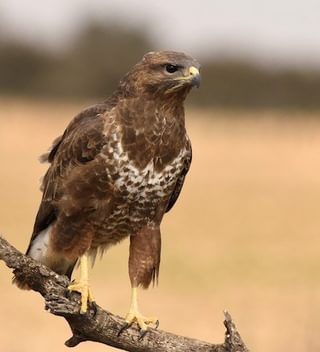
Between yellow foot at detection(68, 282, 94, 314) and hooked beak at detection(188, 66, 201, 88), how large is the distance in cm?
138

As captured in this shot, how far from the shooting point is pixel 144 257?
22.7 feet

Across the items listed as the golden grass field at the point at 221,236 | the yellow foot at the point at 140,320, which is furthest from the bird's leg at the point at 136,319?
the golden grass field at the point at 221,236

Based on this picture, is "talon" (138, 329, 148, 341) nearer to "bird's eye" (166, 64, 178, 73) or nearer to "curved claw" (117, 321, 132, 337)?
"curved claw" (117, 321, 132, 337)

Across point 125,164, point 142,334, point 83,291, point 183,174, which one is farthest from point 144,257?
point 142,334

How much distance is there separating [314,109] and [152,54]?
37.5 meters

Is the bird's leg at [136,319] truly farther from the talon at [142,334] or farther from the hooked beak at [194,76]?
the hooked beak at [194,76]

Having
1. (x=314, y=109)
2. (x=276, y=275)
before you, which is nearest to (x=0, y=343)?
(x=276, y=275)

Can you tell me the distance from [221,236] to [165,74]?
16119mm

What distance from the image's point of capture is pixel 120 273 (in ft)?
58.9

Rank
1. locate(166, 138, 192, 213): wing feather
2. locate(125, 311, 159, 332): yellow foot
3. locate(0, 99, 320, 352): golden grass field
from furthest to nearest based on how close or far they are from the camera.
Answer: locate(0, 99, 320, 352): golden grass field → locate(166, 138, 192, 213): wing feather → locate(125, 311, 159, 332): yellow foot

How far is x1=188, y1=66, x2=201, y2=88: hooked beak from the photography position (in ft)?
20.7

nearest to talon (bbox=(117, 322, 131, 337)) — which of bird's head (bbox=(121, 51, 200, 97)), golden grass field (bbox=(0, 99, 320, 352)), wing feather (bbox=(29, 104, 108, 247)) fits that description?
wing feather (bbox=(29, 104, 108, 247))

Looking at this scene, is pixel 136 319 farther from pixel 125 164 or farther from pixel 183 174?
pixel 183 174

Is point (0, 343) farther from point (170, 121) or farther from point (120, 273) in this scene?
point (170, 121)
